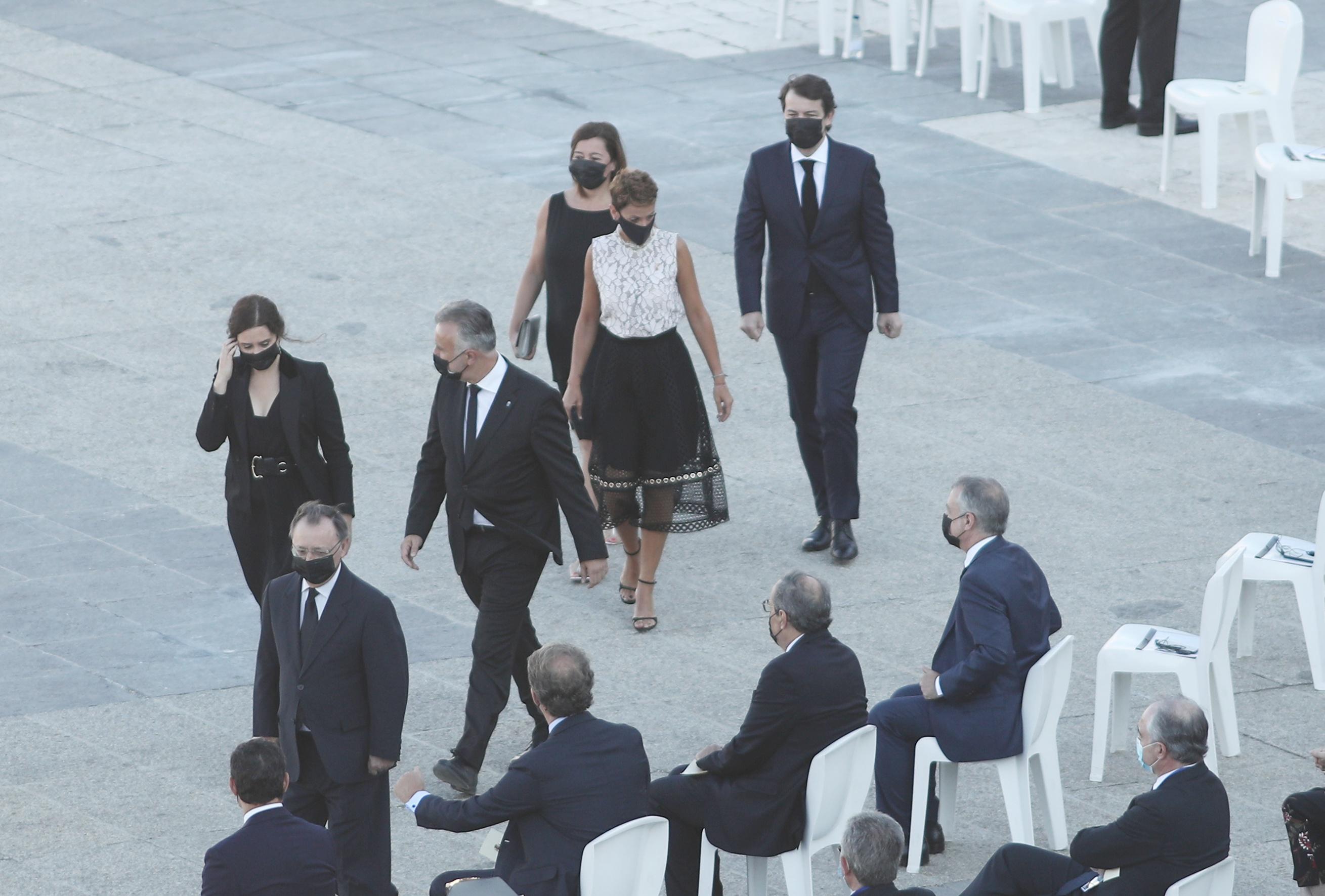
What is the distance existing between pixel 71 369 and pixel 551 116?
5.74 metres

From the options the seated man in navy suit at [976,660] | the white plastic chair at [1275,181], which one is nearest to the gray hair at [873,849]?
the seated man in navy suit at [976,660]

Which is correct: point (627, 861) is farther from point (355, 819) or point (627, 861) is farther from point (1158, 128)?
point (1158, 128)

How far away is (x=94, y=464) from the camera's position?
995 centimetres

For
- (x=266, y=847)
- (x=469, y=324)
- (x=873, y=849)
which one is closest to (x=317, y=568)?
(x=266, y=847)

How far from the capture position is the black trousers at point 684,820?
6.10 meters

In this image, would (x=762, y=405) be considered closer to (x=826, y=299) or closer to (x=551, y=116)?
(x=826, y=299)

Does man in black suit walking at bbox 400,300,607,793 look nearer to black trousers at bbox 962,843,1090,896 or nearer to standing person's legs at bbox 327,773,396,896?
standing person's legs at bbox 327,773,396,896

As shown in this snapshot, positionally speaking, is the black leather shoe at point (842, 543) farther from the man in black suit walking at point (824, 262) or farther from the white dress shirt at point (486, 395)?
the white dress shirt at point (486, 395)

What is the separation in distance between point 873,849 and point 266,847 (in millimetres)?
1528

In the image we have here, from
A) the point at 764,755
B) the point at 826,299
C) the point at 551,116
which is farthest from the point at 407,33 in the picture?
the point at 764,755

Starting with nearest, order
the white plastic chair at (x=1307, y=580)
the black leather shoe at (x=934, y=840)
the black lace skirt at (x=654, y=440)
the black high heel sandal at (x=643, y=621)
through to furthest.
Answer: the black leather shoe at (x=934, y=840), the white plastic chair at (x=1307, y=580), the black lace skirt at (x=654, y=440), the black high heel sandal at (x=643, y=621)

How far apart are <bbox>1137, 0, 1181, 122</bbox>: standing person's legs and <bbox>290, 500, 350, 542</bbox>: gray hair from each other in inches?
417

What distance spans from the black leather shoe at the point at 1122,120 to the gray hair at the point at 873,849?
37.5ft

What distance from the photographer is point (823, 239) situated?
8.86 m
